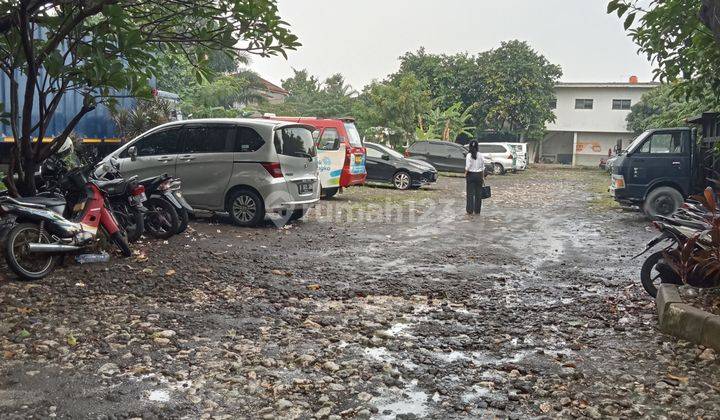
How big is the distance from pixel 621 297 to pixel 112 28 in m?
6.16

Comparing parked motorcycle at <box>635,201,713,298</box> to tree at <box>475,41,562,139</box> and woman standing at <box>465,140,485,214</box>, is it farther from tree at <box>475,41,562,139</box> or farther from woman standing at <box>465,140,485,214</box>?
tree at <box>475,41,562,139</box>

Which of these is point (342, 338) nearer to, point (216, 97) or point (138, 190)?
point (138, 190)

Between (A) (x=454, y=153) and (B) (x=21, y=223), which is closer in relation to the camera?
(B) (x=21, y=223)

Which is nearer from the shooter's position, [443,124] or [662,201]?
[662,201]

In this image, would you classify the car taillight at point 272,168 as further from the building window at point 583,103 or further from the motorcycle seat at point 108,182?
the building window at point 583,103

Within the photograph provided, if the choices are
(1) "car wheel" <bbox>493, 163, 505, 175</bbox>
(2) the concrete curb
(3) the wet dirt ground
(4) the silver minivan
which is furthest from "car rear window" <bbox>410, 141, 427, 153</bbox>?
(2) the concrete curb

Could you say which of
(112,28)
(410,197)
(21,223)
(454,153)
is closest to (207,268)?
(21,223)

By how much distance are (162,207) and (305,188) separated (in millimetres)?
2708

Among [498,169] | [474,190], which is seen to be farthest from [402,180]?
[498,169]

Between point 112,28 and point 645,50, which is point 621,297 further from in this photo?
point 112,28

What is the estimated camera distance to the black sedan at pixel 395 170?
65.5 ft

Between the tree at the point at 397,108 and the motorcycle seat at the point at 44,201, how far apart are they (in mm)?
27640

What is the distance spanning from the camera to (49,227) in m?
6.69

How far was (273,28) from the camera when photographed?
277 inches
